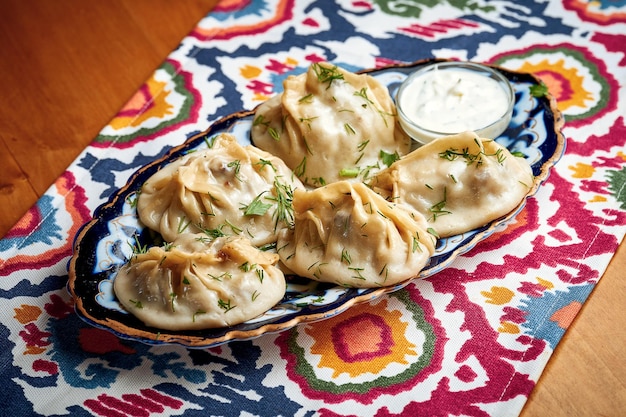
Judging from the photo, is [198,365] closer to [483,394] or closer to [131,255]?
[131,255]

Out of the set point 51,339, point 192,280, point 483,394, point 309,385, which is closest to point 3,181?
point 51,339

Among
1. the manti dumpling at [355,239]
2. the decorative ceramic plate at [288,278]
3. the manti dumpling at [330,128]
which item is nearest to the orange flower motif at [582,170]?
the decorative ceramic plate at [288,278]

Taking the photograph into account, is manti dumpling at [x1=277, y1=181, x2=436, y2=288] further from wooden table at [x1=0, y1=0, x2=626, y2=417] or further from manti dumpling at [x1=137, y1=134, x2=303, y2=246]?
wooden table at [x1=0, y1=0, x2=626, y2=417]

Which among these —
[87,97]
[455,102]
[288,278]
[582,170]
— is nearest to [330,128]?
[455,102]

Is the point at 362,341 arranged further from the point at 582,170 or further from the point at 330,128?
the point at 582,170

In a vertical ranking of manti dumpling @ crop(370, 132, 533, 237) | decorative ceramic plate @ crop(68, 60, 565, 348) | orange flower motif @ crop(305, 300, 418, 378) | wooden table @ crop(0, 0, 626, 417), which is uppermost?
manti dumpling @ crop(370, 132, 533, 237)

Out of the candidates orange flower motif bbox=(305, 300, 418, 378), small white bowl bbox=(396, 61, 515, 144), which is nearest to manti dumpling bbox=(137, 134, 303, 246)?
orange flower motif bbox=(305, 300, 418, 378)
